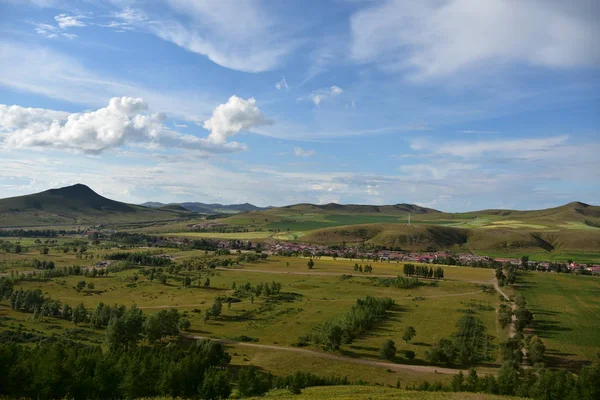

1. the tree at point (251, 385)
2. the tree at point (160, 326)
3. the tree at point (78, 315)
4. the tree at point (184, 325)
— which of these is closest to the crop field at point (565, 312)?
the tree at point (251, 385)

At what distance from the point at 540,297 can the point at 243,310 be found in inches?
3575

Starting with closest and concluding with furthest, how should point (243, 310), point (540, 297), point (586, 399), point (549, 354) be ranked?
point (586, 399) → point (549, 354) → point (243, 310) → point (540, 297)

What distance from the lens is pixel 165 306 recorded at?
107875 mm

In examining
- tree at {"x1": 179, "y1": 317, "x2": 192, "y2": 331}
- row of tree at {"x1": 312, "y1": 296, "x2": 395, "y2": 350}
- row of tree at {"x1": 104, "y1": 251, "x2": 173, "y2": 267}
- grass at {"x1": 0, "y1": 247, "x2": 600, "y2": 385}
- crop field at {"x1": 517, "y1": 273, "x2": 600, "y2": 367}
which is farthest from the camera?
row of tree at {"x1": 104, "y1": 251, "x2": 173, "y2": 267}

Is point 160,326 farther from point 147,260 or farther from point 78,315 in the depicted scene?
point 147,260

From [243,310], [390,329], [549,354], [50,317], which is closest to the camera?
[549,354]

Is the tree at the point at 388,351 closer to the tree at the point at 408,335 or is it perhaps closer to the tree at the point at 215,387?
the tree at the point at 408,335

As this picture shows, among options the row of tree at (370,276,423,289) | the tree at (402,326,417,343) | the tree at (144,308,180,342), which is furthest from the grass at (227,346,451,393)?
the row of tree at (370,276,423,289)

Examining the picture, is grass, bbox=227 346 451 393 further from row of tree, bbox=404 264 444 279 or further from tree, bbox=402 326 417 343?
row of tree, bbox=404 264 444 279

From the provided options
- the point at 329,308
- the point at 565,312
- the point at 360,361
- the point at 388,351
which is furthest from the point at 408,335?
the point at 565,312

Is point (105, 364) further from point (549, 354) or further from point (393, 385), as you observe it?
point (549, 354)

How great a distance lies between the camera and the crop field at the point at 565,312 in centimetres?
7650

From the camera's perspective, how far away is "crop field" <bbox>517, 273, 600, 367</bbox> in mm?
76500

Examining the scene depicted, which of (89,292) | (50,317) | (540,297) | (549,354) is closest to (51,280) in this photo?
(89,292)
